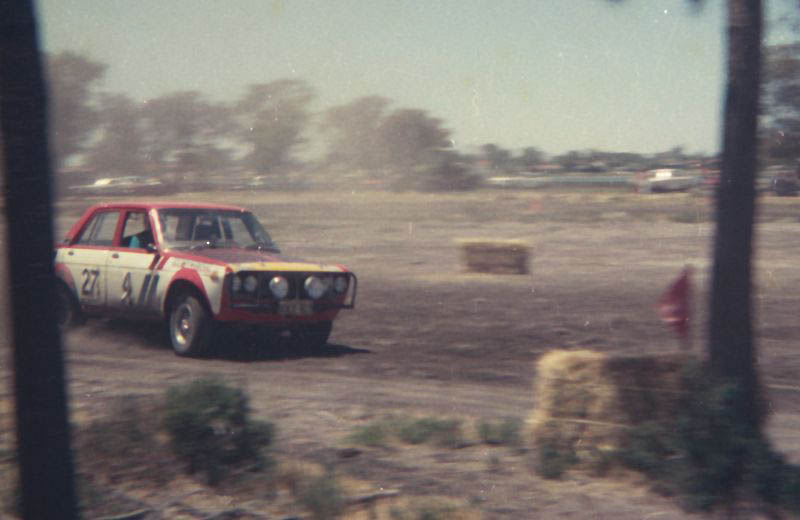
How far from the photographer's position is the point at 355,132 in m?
48.4

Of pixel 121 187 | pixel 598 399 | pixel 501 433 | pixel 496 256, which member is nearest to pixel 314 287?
pixel 501 433

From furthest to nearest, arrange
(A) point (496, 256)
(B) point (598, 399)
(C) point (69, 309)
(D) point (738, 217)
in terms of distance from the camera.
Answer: (A) point (496, 256), (C) point (69, 309), (B) point (598, 399), (D) point (738, 217)

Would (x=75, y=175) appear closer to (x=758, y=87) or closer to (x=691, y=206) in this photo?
(x=758, y=87)

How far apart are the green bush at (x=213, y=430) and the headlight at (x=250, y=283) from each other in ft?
13.0

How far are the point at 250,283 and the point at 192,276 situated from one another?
627mm

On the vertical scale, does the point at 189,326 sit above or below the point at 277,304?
below

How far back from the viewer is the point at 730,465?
5562mm

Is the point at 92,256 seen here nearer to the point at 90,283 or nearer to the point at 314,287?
the point at 90,283

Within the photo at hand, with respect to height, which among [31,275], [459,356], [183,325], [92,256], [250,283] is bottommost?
[459,356]

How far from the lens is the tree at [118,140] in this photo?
21906 millimetres

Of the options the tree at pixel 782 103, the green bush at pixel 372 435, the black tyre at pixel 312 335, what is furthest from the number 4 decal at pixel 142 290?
the tree at pixel 782 103

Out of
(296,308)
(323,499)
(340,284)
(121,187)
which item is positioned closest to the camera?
(323,499)

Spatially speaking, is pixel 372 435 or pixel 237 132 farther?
pixel 237 132

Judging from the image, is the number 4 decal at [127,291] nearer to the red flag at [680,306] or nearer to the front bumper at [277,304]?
the front bumper at [277,304]
